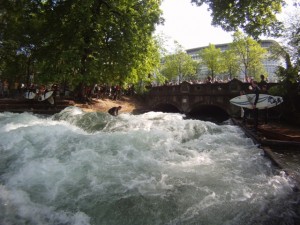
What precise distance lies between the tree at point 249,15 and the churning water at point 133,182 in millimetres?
6533

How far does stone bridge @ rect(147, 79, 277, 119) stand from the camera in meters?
23.8

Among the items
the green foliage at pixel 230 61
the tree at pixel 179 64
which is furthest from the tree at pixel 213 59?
the tree at pixel 179 64

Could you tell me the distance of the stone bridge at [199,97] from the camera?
78.0ft

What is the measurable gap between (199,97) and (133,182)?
2182 centimetres

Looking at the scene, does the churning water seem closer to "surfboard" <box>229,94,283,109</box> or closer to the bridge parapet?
"surfboard" <box>229,94,283,109</box>

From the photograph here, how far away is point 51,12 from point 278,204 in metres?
19.3

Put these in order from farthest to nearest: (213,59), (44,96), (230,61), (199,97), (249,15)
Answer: (213,59), (230,61), (199,97), (44,96), (249,15)

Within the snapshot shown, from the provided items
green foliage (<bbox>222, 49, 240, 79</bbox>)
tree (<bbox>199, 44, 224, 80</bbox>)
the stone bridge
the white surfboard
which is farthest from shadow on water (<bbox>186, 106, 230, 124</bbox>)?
tree (<bbox>199, 44, 224, 80</bbox>)

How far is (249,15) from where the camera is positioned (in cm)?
1240

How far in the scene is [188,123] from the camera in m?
12.4

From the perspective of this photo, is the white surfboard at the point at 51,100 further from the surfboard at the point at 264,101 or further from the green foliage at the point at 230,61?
the green foliage at the point at 230,61

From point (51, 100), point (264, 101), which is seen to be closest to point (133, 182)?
point (264, 101)

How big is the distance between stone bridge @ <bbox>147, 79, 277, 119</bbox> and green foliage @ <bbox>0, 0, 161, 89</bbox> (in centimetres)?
726

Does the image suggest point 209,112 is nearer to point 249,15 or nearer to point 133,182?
point 249,15
